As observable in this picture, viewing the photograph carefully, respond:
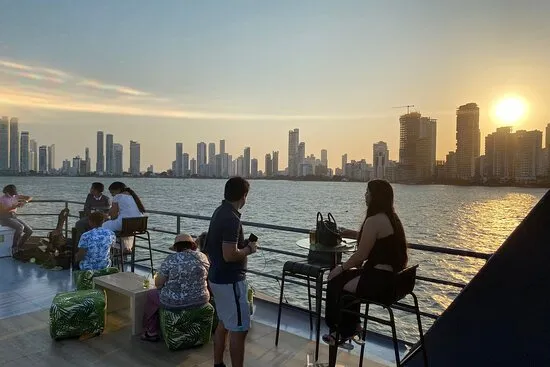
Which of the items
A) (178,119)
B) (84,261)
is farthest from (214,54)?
(178,119)

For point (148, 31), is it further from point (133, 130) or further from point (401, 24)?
point (133, 130)

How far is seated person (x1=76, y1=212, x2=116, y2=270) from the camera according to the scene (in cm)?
492

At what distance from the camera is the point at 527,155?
27.8 meters

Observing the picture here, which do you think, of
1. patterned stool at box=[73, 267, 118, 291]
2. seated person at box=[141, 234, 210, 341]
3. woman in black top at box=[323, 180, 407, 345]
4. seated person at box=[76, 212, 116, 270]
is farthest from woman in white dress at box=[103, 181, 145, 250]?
woman in black top at box=[323, 180, 407, 345]

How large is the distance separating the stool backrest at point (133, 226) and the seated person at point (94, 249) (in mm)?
1134

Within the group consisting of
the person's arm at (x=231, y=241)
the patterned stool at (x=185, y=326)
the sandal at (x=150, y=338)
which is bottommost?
the sandal at (x=150, y=338)

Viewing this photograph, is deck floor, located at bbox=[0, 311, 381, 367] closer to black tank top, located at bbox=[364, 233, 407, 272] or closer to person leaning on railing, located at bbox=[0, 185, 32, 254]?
black tank top, located at bbox=[364, 233, 407, 272]

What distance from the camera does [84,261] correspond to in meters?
4.98

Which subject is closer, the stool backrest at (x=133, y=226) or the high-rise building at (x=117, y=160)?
the stool backrest at (x=133, y=226)

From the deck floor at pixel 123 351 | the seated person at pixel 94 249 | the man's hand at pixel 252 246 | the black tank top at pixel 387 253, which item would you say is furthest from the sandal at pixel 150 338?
the black tank top at pixel 387 253

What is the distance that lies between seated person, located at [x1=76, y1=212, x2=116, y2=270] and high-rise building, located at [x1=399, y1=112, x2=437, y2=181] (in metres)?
21.7

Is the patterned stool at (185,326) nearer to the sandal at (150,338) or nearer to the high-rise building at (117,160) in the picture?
the sandal at (150,338)

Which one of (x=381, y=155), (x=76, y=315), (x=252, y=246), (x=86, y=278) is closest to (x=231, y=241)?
(x=252, y=246)

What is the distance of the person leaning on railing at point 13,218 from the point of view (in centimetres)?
816
